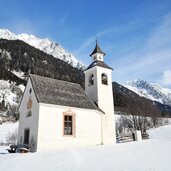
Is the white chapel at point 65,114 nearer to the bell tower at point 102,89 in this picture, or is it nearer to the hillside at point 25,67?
the bell tower at point 102,89

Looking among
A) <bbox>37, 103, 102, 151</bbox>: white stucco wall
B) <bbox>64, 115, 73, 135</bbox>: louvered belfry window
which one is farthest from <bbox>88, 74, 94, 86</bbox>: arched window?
<bbox>64, 115, 73, 135</bbox>: louvered belfry window

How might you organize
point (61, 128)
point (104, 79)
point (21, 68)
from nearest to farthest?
point (61, 128), point (104, 79), point (21, 68)

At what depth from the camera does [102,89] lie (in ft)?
96.3

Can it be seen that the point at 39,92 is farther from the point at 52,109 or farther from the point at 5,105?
the point at 5,105

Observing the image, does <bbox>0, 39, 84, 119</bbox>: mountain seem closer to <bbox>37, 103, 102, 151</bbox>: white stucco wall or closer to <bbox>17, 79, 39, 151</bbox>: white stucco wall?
<bbox>17, 79, 39, 151</bbox>: white stucco wall

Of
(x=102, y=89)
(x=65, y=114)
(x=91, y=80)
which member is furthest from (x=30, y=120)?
(x=91, y=80)

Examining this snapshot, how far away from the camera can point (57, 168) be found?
12.4 metres

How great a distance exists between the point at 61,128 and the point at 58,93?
14.6ft

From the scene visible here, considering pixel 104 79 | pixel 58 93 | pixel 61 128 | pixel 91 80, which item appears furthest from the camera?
pixel 91 80

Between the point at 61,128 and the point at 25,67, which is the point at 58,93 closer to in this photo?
the point at 61,128

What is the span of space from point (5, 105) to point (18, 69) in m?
61.2

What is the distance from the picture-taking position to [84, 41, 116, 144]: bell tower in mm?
27594

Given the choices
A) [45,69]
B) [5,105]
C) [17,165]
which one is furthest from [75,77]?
[17,165]

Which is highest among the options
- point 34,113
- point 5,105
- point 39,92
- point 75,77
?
point 75,77
